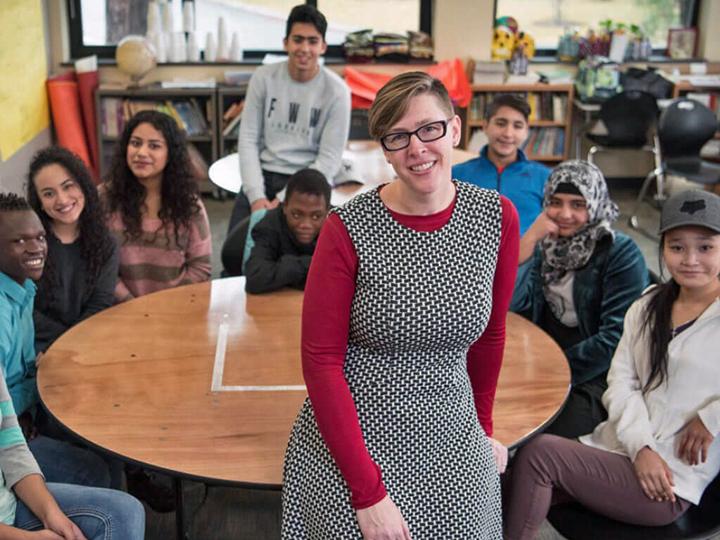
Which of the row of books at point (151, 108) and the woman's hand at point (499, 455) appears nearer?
the woman's hand at point (499, 455)

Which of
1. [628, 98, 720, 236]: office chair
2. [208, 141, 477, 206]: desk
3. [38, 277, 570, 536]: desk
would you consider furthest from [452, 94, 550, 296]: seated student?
[628, 98, 720, 236]: office chair

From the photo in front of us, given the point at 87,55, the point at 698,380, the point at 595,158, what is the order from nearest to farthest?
the point at 698,380
the point at 87,55
the point at 595,158

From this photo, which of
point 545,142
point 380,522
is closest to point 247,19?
point 545,142

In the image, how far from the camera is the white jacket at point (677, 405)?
2.07 meters

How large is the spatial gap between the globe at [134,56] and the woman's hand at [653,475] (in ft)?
16.6

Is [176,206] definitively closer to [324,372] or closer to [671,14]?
[324,372]

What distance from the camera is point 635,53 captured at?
689 centimetres

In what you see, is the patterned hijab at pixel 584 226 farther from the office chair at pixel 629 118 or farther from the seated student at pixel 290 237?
the office chair at pixel 629 118

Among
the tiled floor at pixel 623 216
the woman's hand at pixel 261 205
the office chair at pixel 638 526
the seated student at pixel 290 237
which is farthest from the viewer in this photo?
the tiled floor at pixel 623 216

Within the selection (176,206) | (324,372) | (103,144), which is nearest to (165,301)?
(176,206)

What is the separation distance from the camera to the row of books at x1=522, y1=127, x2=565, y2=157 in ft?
22.5

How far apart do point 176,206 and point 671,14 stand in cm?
529

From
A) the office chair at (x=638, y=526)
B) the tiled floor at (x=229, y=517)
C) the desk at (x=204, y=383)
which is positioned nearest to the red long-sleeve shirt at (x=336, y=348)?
the desk at (x=204, y=383)

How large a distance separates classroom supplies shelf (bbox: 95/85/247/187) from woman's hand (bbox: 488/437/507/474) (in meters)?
4.79
